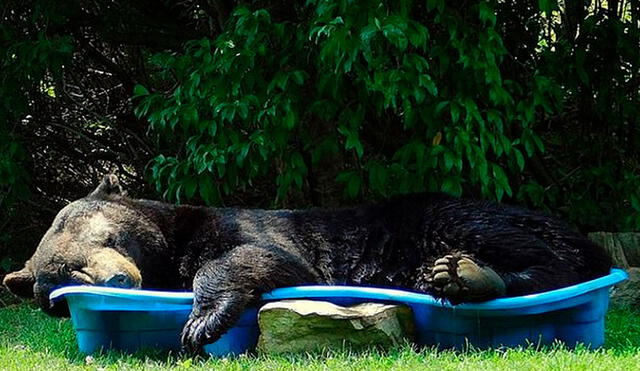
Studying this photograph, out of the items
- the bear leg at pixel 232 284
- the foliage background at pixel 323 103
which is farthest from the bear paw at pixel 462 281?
the foliage background at pixel 323 103

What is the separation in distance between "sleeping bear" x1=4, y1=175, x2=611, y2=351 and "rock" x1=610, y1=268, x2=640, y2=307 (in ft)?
3.99

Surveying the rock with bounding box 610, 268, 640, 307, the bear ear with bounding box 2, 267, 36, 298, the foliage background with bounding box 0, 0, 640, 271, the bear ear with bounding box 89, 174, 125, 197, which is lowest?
the rock with bounding box 610, 268, 640, 307

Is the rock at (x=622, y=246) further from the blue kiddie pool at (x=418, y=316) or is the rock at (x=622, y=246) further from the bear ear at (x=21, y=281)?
the bear ear at (x=21, y=281)

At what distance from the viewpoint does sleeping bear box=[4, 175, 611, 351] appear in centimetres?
489

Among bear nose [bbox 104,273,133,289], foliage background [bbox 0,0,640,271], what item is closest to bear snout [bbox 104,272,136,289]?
bear nose [bbox 104,273,133,289]

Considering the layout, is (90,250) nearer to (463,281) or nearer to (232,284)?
(232,284)

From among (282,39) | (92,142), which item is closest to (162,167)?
(282,39)

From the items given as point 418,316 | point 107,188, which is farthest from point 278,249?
point 107,188

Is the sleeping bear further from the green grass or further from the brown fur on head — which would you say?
the green grass

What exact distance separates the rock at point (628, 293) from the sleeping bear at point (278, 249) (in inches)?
47.9

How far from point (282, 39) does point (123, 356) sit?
2.27m

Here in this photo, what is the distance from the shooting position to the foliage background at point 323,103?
6.01 metres

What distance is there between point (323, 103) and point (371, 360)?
2269mm

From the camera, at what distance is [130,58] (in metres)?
9.46
